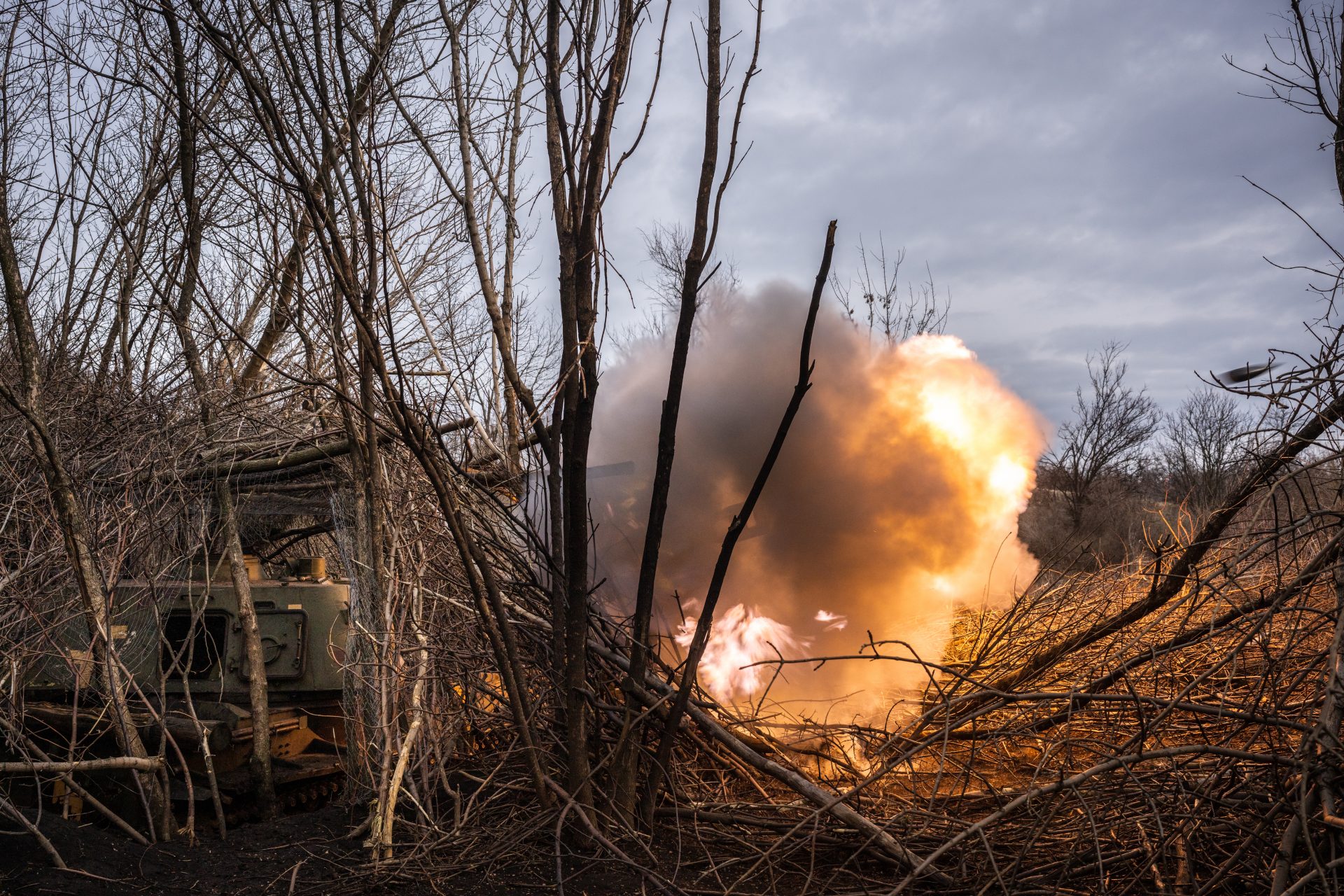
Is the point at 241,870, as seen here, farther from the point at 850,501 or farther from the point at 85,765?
the point at 850,501

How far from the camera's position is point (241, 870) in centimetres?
457

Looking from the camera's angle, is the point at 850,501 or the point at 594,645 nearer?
the point at 594,645

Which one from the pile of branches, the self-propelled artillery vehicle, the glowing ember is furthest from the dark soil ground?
the glowing ember

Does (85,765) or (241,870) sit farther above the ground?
(85,765)

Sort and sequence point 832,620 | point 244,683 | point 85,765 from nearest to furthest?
1. point 85,765
2. point 244,683
3. point 832,620

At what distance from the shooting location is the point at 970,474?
984cm

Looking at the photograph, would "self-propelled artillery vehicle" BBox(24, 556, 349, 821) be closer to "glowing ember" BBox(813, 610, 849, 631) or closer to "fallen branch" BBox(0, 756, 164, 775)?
"fallen branch" BBox(0, 756, 164, 775)

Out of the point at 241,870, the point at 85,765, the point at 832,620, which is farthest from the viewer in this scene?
the point at 832,620

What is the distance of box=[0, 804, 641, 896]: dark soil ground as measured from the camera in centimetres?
396

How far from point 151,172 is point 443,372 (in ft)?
32.0

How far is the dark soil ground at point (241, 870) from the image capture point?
13.0 feet

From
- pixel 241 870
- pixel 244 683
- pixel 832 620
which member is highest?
pixel 832 620

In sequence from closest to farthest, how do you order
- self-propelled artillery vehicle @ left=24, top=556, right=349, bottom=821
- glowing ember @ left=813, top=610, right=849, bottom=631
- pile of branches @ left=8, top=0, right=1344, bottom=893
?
pile of branches @ left=8, top=0, right=1344, bottom=893 → self-propelled artillery vehicle @ left=24, top=556, right=349, bottom=821 → glowing ember @ left=813, top=610, right=849, bottom=631

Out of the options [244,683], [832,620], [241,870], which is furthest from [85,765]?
[832,620]
